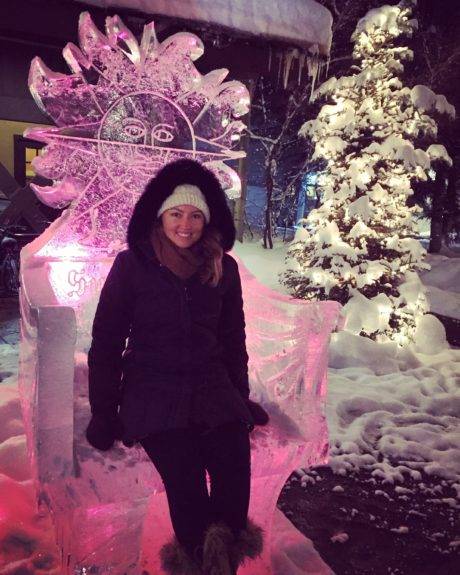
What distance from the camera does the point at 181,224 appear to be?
2.10 m

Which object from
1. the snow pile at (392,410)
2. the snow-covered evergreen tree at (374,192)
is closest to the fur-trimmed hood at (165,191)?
the snow pile at (392,410)

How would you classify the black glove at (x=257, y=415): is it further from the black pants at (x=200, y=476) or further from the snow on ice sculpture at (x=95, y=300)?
the black pants at (x=200, y=476)

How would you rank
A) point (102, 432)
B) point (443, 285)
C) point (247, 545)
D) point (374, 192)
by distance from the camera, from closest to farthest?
point (247, 545)
point (102, 432)
point (374, 192)
point (443, 285)

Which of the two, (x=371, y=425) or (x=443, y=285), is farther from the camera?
(x=443, y=285)

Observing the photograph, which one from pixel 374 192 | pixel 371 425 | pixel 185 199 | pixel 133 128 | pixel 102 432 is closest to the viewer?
pixel 102 432

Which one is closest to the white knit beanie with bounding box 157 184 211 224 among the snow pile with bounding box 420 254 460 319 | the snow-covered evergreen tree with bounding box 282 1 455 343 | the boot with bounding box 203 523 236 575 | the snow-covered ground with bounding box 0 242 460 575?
the boot with bounding box 203 523 236 575

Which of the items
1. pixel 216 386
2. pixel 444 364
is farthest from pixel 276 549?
pixel 444 364

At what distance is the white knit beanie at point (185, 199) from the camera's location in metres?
2.09

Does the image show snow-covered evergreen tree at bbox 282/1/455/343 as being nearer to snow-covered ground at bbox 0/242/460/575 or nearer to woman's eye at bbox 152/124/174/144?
snow-covered ground at bbox 0/242/460/575

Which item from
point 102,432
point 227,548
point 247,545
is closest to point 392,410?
point 247,545

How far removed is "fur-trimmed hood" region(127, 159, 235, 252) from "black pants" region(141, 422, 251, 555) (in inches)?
33.3

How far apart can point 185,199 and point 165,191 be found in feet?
0.34

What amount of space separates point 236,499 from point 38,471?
0.72 meters

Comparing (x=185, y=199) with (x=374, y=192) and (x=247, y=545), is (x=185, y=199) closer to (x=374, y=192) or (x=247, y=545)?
(x=247, y=545)
